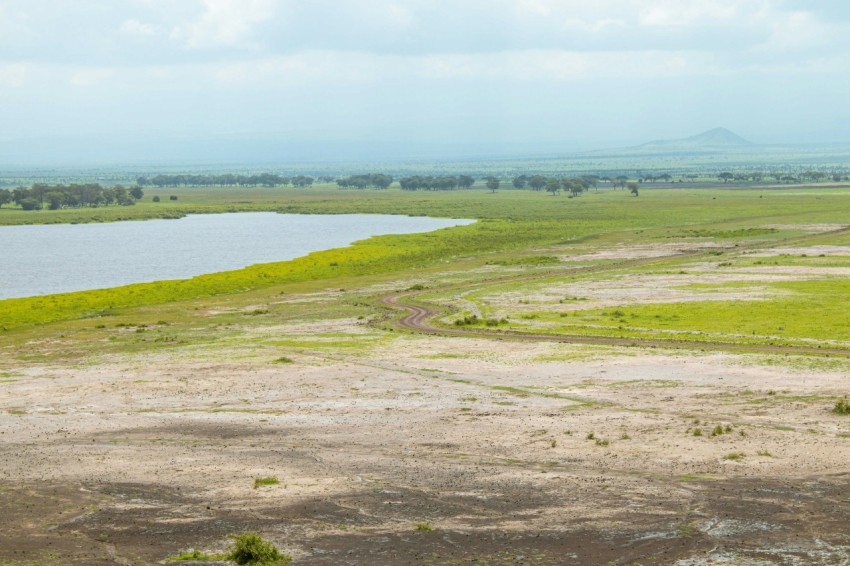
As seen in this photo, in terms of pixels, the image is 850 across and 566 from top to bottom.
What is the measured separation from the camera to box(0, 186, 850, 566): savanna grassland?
2659 cm

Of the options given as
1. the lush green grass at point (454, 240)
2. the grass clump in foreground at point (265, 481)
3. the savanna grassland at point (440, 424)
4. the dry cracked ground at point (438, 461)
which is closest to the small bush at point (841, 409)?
the savanna grassland at point (440, 424)

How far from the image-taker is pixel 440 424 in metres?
38.3

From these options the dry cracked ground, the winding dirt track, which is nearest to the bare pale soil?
the dry cracked ground

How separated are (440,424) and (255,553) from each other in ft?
47.0

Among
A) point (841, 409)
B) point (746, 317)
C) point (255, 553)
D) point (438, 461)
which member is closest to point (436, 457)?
point (438, 461)

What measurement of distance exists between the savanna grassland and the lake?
20.6 m

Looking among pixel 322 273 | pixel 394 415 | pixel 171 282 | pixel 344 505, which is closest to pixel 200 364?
pixel 394 415

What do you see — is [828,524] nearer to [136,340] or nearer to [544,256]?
[136,340]

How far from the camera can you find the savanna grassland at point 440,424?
2659cm

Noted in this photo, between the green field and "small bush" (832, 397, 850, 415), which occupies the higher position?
"small bush" (832, 397, 850, 415)

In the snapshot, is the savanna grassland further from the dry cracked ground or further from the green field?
the green field

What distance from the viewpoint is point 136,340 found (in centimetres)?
6162

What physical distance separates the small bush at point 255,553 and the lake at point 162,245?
6933cm

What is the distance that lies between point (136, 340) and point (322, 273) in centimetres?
4101
